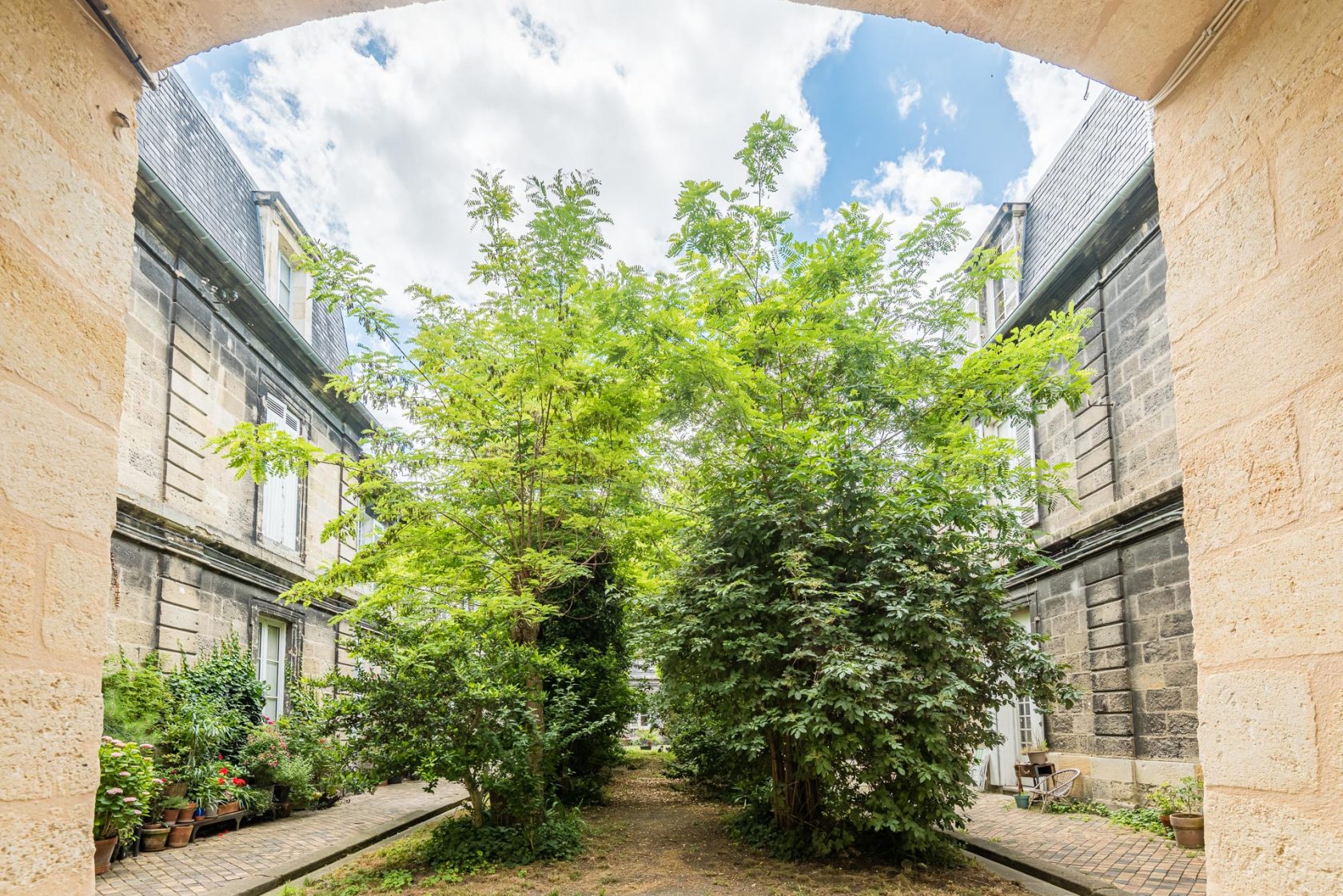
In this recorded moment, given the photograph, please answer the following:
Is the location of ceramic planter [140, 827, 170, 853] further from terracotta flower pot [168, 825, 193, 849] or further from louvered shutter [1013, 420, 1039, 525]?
louvered shutter [1013, 420, 1039, 525]

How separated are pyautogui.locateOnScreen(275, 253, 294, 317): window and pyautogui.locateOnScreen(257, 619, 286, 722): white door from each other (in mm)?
4881

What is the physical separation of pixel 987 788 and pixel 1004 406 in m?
8.04

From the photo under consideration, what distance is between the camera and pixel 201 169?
11227 millimetres

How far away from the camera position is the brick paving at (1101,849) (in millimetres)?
6598

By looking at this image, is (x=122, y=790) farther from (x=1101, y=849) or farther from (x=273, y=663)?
(x=1101, y=849)

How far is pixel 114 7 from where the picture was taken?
5.74 ft

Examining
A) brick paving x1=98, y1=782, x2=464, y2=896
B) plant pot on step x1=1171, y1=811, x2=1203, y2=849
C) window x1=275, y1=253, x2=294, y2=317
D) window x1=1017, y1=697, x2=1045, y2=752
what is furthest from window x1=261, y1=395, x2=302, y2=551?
plant pot on step x1=1171, y1=811, x2=1203, y2=849

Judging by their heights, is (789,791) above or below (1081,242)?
below

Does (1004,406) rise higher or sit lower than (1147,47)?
higher

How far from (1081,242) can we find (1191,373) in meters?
10.1

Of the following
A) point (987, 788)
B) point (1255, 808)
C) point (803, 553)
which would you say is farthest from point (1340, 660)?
point (987, 788)

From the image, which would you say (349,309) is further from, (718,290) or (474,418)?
(718,290)

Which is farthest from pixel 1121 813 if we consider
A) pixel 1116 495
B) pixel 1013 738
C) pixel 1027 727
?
pixel 1013 738

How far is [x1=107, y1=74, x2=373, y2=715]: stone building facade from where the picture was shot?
30.5ft
